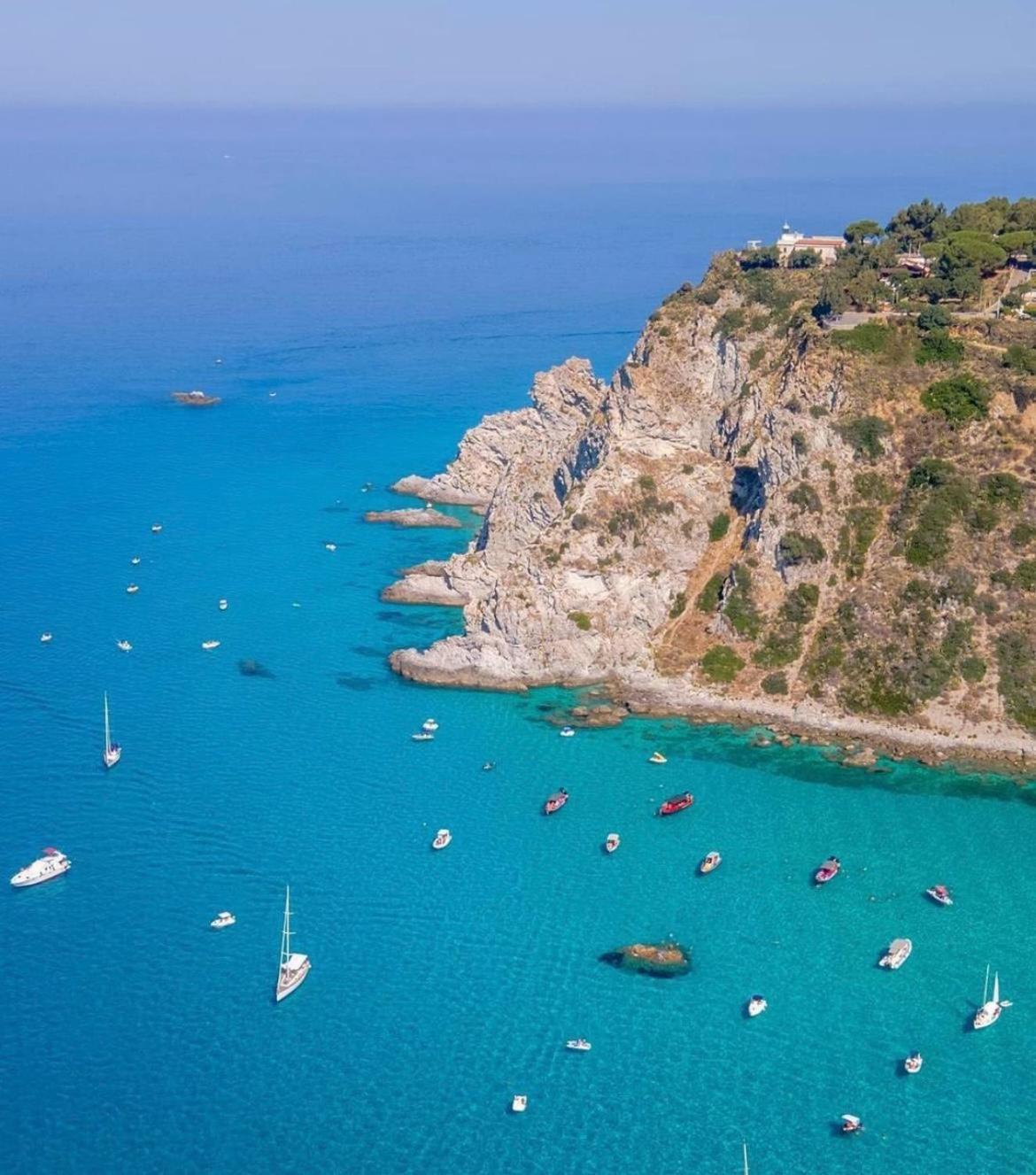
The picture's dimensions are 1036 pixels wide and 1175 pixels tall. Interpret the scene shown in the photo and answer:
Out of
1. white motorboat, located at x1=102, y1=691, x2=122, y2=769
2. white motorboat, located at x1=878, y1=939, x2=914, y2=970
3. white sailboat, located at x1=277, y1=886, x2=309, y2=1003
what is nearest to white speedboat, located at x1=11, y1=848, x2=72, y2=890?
white motorboat, located at x1=102, y1=691, x2=122, y2=769

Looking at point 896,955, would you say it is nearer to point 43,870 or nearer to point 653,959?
point 653,959

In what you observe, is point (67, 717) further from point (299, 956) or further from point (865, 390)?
point (865, 390)

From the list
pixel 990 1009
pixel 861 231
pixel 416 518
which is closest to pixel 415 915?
pixel 990 1009

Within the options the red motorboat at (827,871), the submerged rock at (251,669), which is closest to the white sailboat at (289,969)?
the red motorboat at (827,871)

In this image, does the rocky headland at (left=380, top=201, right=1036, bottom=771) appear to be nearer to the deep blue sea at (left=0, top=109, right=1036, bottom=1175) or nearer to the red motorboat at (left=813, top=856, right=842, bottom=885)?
the deep blue sea at (left=0, top=109, right=1036, bottom=1175)

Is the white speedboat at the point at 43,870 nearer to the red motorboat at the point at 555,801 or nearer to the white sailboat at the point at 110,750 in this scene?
the white sailboat at the point at 110,750

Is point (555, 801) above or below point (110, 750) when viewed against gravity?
below

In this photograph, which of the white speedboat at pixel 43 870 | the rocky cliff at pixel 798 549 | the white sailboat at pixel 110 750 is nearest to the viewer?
the white speedboat at pixel 43 870
